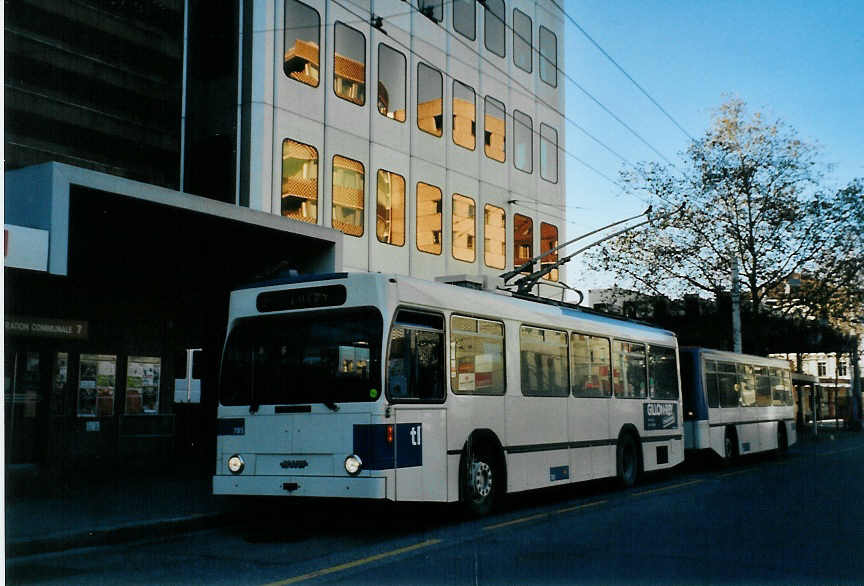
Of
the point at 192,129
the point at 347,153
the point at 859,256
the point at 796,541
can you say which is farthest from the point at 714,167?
the point at 796,541

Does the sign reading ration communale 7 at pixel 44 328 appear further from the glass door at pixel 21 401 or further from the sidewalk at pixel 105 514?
the sidewalk at pixel 105 514

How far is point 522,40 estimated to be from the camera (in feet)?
92.4

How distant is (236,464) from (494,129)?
17.4 m

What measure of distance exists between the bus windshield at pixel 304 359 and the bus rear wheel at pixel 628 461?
7179mm

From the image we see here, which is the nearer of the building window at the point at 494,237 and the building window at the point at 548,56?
the building window at the point at 494,237

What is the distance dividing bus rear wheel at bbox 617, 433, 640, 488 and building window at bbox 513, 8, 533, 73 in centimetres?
1457

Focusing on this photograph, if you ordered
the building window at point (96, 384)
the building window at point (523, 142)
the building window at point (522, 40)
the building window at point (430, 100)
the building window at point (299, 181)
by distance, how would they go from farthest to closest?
1. the building window at point (522, 40)
2. the building window at point (523, 142)
3. the building window at point (430, 100)
4. the building window at point (299, 181)
5. the building window at point (96, 384)

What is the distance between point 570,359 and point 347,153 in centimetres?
872

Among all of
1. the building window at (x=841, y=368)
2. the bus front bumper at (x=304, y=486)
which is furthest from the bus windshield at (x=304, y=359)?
the building window at (x=841, y=368)

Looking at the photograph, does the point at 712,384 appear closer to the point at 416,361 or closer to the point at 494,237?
the point at 494,237

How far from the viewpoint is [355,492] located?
10117 millimetres

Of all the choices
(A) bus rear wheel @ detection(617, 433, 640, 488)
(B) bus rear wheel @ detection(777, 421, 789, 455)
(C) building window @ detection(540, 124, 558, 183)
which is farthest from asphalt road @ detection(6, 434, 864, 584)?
(C) building window @ detection(540, 124, 558, 183)

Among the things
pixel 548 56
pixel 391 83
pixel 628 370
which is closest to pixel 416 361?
pixel 628 370

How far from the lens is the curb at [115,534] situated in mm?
9344
